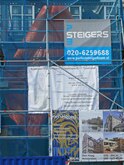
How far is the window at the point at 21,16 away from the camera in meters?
16.7

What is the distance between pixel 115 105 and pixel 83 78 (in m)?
1.46

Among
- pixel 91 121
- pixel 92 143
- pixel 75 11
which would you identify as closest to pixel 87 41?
pixel 75 11

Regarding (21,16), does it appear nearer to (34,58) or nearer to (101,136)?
(34,58)

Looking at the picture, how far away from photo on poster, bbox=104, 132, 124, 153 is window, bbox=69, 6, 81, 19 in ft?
15.4

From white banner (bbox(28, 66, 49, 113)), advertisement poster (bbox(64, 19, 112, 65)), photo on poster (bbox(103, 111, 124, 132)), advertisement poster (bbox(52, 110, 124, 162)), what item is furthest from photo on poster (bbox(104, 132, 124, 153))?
advertisement poster (bbox(64, 19, 112, 65))

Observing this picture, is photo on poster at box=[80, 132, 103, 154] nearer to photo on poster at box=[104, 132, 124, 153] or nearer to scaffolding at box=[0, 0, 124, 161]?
photo on poster at box=[104, 132, 124, 153]

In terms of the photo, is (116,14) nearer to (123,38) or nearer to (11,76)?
(123,38)

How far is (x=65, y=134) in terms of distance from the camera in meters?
15.2

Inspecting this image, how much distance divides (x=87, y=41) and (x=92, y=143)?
3.59m

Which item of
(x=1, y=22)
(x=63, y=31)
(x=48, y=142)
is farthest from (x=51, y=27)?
(x=48, y=142)

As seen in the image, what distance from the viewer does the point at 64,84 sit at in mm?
15664

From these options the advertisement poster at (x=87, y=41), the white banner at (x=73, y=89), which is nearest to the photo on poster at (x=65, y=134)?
the white banner at (x=73, y=89)

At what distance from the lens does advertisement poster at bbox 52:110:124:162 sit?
15.2 meters

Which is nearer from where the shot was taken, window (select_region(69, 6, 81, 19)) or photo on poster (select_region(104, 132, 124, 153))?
photo on poster (select_region(104, 132, 124, 153))
